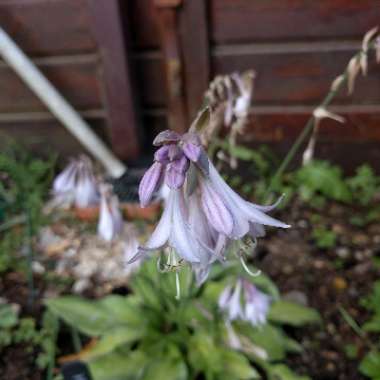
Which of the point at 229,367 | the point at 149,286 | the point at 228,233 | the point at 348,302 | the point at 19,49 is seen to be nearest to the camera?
the point at 228,233

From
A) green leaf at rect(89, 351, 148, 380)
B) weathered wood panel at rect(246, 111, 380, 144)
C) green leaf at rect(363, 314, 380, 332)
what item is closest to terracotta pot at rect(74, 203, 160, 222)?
weathered wood panel at rect(246, 111, 380, 144)

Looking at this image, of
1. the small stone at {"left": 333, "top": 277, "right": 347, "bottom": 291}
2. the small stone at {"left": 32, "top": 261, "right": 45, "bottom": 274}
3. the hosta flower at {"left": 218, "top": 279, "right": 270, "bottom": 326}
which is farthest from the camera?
the small stone at {"left": 32, "top": 261, "right": 45, "bottom": 274}

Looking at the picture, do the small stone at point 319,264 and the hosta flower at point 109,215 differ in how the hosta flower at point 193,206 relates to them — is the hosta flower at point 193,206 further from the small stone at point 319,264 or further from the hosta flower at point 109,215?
the small stone at point 319,264

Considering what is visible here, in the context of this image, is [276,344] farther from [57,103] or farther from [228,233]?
[57,103]

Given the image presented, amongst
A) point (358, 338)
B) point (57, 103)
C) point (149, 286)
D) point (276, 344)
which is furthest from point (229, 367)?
point (57, 103)

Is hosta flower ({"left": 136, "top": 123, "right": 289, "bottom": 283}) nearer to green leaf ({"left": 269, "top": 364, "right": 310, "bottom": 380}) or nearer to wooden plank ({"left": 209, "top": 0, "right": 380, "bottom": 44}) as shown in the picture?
green leaf ({"left": 269, "top": 364, "right": 310, "bottom": 380})

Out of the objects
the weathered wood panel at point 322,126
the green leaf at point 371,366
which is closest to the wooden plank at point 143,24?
the weathered wood panel at point 322,126

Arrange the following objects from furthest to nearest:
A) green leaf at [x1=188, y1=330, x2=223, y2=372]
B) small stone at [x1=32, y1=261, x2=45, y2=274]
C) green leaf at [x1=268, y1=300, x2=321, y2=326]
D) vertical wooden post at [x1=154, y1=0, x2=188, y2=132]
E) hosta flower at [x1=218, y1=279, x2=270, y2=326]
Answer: small stone at [x1=32, y1=261, x2=45, y2=274]
vertical wooden post at [x1=154, y1=0, x2=188, y2=132]
green leaf at [x1=268, y1=300, x2=321, y2=326]
green leaf at [x1=188, y1=330, x2=223, y2=372]
hosta flower at [x1=218, y1=279, x2=270, y2=326]
